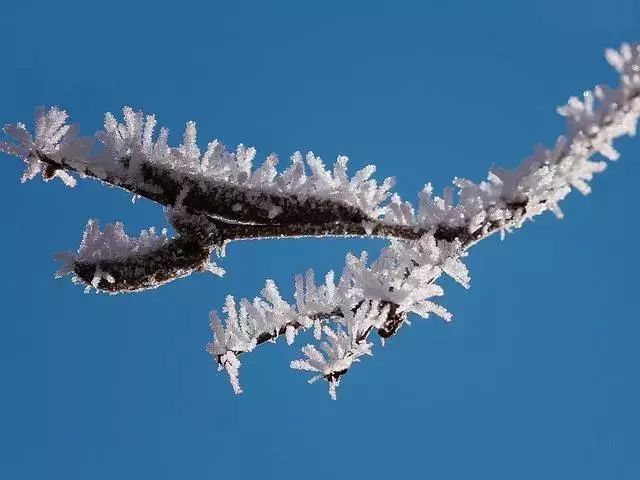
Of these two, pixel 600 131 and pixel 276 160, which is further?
pixel 276 160

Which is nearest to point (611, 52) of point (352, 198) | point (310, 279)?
point (352, 198)

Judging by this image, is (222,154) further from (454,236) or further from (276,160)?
(454,236)

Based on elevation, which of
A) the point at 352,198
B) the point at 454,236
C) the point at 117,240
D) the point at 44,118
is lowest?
the point at 454,236

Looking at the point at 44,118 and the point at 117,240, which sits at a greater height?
the point at 44,118

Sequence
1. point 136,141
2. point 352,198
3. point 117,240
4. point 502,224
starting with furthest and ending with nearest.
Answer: point 117,240 < point 136,141 < point 352,198 < point 502,224

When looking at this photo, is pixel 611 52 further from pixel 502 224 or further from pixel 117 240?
pixel 117 240

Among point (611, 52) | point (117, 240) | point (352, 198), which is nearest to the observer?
point (611, 52)
